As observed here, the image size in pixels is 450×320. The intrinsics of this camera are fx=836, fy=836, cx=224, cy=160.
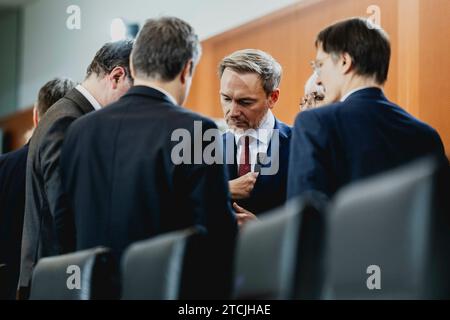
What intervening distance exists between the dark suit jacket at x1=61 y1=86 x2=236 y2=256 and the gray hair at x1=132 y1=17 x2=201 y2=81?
10cm

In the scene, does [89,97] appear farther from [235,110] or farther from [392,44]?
[392,44]

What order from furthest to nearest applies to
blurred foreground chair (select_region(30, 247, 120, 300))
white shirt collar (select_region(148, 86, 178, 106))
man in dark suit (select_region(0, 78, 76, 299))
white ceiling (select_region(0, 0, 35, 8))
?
white ceiling (select_region(0, 0, 35, 8)) → man in dark suit (select_region(0, 78, 76, 299)) → white shirt collar (select_region(148, 86, 178, 106)) → blurred foreground chair (select_region(30, 247, 120, 300))

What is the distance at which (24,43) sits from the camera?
8914 mm

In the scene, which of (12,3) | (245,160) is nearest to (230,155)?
(245,160)

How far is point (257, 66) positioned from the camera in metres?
3.34

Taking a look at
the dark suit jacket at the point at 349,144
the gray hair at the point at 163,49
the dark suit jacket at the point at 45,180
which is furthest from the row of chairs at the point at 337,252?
the dark suit jacket at the point at 45,180

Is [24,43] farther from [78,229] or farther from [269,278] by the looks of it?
[269,278]

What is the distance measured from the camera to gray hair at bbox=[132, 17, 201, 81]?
2.47 metres

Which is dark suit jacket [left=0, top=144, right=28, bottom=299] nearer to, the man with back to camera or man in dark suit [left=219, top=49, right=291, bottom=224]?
man in dark suit [left=219, top=49, right=291, bottom=224]

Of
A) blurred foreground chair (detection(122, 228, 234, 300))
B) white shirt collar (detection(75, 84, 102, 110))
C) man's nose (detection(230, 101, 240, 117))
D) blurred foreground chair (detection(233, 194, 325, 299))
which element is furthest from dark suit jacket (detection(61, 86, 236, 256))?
man's nose (detection(230, 101, 240, 117))

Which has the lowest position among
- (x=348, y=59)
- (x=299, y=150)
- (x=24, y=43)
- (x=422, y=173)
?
(x=422, y=173)

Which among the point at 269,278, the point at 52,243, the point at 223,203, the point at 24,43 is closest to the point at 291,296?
the point at 269,278

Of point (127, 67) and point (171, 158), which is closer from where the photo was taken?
point (171, 158)

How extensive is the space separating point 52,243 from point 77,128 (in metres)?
0.66
